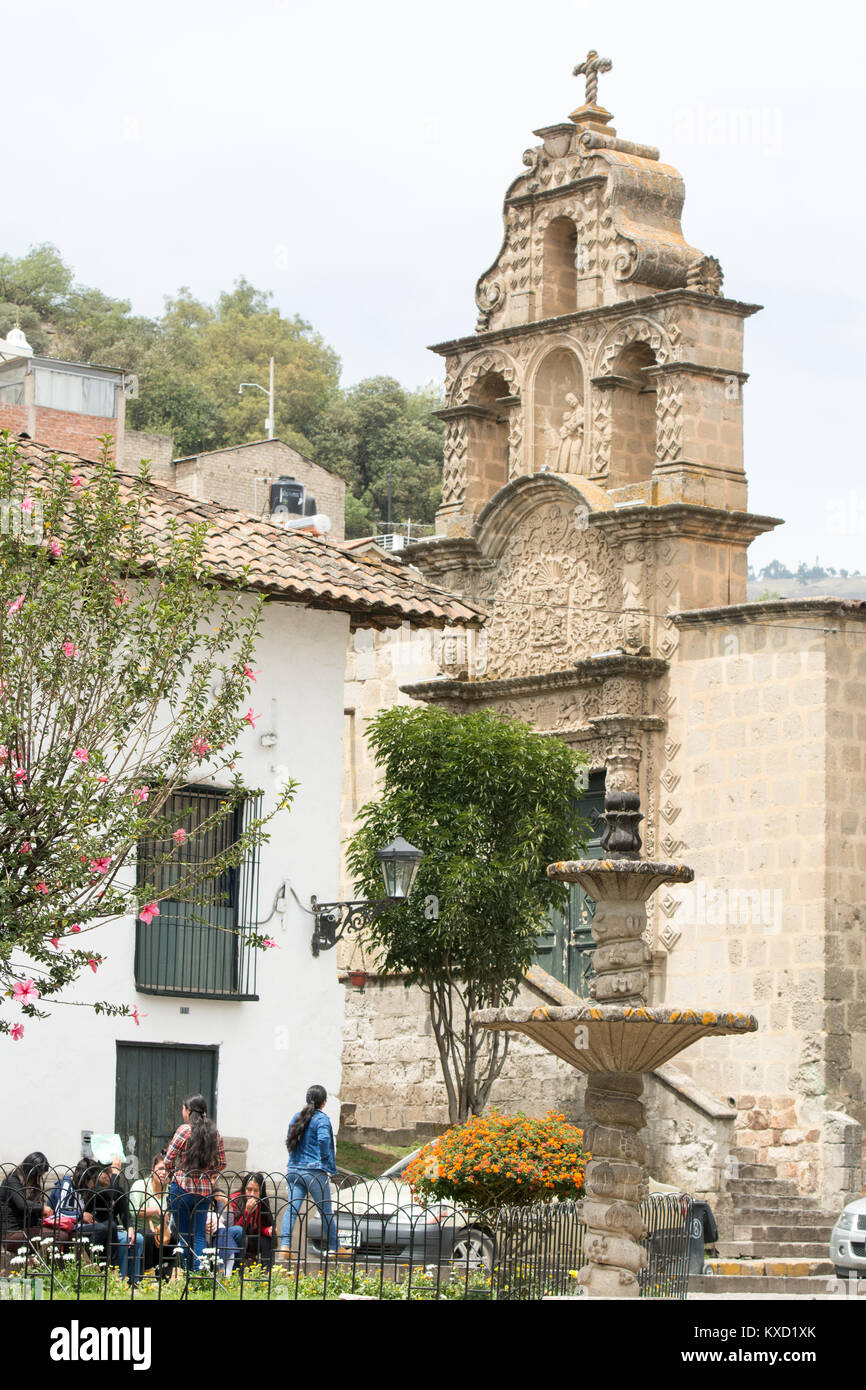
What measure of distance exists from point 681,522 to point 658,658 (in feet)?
5.20

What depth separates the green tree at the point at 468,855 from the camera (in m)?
22.2

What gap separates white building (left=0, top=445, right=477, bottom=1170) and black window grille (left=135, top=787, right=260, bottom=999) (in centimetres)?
2

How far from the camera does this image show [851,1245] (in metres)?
20.0

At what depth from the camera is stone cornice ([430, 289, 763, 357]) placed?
2719cm

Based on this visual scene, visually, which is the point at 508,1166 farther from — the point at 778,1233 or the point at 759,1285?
the point at 778,1233

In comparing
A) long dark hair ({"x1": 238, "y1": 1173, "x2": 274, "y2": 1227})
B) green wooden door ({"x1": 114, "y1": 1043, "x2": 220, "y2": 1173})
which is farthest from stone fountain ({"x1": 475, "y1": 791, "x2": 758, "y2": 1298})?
green wooden door ({"x1": 114, "y1": 1043, "x2": 220, "y2": 1173})

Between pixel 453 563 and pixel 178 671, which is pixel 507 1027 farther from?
pixel 453 563

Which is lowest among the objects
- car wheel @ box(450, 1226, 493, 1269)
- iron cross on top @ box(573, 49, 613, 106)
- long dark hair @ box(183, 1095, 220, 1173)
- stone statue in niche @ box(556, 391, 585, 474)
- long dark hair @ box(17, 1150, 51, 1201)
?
car wheel @ box(450, 1226, 493, 1269)

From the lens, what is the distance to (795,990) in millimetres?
24609

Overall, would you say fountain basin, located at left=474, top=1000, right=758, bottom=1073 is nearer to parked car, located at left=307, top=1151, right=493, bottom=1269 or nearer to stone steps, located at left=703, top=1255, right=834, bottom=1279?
parked car, located at left=307, top=1151, right=493, bottom=1269

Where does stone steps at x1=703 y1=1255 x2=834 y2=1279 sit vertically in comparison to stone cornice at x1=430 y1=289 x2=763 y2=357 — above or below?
below

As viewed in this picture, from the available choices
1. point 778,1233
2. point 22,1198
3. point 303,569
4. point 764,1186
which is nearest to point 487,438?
point 764,1186

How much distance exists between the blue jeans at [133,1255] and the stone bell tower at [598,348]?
1455 cm

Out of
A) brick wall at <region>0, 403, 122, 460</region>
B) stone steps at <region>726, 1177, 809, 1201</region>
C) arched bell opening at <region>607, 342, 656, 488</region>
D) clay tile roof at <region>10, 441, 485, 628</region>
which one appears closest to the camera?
clay tile roof at <region>10, 441, 485, 628</region>
